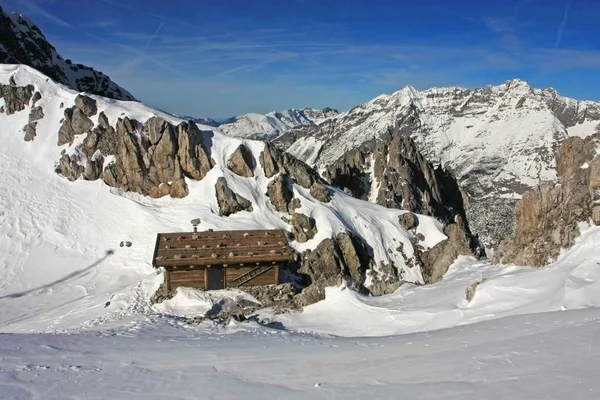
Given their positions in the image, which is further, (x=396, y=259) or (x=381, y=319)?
(x=396, y=259)

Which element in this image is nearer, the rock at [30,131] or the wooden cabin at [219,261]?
the wooden cabin at [219,261]

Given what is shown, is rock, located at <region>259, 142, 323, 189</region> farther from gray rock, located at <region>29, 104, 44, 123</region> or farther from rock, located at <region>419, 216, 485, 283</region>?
gray rock, located at <region>29, 104, 44, 123</region>

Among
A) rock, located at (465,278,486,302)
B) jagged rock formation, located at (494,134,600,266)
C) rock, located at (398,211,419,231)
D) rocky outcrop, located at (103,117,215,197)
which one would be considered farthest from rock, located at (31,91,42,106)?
rock, located at (465,278,486,302)

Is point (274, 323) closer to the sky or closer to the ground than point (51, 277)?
closer to the ground

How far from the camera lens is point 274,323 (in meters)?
Answer: 22.5

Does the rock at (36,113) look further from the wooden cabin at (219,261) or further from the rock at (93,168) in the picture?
the wooden cabin at (219,261)

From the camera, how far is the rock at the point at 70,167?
138 feet

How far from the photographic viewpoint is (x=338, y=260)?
120 ft

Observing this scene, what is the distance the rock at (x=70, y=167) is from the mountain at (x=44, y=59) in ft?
88.6

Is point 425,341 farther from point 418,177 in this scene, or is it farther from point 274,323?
point 418,177

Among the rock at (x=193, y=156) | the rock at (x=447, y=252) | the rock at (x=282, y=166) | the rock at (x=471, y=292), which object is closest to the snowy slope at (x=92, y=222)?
the rock at (x=193, y=156)

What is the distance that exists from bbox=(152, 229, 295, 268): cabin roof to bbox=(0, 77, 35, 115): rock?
2545 cm

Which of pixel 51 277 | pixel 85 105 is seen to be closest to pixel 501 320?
pixel 51 277

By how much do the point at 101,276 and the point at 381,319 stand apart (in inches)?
844
